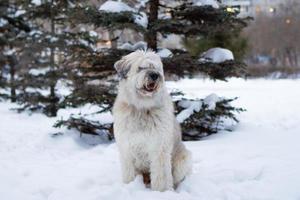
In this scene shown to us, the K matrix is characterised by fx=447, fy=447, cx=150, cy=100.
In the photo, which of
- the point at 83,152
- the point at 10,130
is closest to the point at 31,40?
the point at 10,130

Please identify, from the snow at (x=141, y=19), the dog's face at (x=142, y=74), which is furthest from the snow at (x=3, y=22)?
the dog's face at (x=142, y=74)

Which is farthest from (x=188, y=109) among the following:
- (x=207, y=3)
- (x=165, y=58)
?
(x=207, y=3)

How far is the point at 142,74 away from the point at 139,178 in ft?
4.48

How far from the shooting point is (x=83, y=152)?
827 cm

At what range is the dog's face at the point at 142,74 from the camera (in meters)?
4.77

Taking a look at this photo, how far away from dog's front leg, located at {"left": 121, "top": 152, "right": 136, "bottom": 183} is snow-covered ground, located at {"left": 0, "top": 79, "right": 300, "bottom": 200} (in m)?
0.09

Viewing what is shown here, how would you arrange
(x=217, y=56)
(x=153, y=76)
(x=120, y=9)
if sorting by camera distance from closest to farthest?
1. (x=153, y=76)
2. (x=120, y=9)
3. (x=217, y=56)

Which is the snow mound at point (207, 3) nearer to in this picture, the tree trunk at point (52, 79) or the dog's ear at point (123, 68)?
the dog's ear at point (123, 68)

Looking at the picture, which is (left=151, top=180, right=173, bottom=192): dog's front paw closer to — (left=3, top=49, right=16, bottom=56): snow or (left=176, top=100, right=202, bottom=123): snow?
(left=176, top=100, right=202, bottom=123): snow

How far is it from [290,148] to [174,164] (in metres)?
2.78

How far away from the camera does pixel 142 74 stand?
4.80 meters

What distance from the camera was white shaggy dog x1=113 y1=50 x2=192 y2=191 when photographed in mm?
4949

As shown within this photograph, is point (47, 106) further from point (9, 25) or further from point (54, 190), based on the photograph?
point (54, 190)

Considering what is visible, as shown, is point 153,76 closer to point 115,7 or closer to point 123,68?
point 123,68
